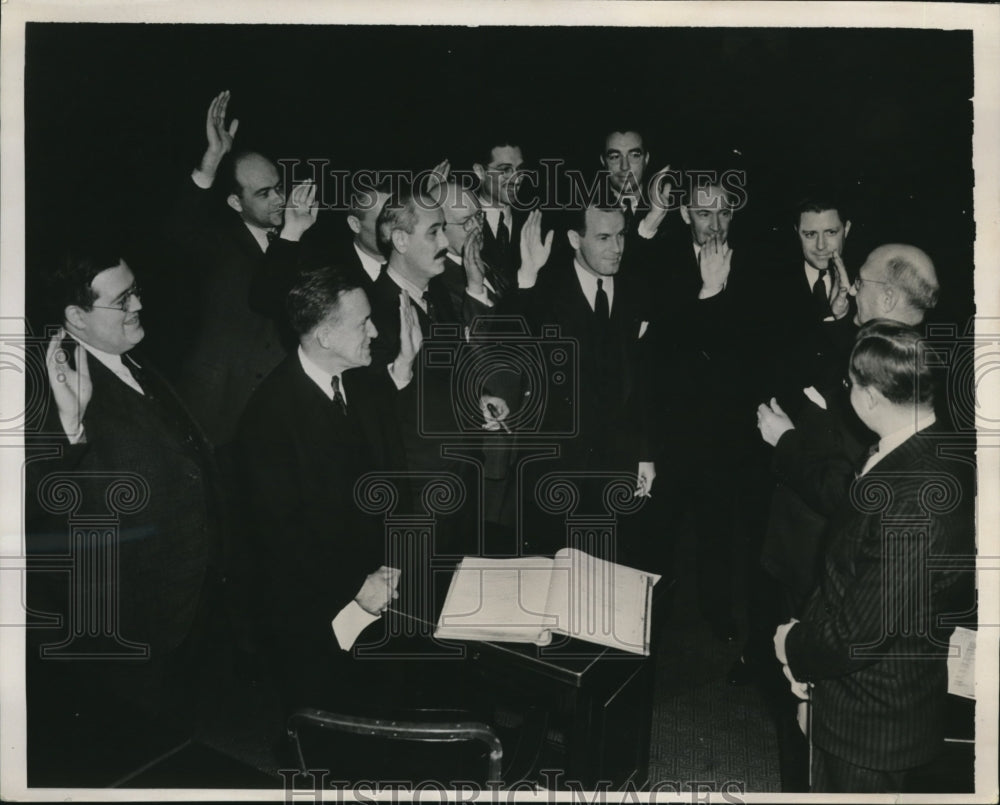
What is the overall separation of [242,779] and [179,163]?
1576 mm

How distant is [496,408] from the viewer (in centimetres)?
254

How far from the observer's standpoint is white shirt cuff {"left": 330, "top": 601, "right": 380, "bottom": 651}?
2537 mm

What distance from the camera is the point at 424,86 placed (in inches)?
98.7

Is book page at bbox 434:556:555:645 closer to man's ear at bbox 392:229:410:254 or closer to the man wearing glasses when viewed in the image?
the man wearing glasses

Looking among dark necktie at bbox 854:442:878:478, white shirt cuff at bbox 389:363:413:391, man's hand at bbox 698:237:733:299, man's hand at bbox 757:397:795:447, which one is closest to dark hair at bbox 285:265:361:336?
white shirt cuff at bbox 389:363:413:391

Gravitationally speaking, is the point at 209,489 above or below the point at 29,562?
above

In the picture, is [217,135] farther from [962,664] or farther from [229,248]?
[962,664]

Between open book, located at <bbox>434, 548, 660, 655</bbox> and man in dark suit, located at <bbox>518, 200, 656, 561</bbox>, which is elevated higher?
man in dark suit, located at <bbox>518, 200, 656, 561</bbox>

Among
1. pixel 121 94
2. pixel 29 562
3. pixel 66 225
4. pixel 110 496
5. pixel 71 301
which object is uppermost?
pixel 121 94

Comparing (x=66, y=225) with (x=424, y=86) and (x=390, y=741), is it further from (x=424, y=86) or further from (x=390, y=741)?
(x=390, y=741)

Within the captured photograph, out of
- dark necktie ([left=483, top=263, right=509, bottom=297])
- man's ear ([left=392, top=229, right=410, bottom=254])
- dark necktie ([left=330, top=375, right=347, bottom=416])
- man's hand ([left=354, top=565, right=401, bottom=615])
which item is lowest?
man's hand ([left=354, top=565, right=401, bottom=615])

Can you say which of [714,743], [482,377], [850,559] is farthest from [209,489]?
[850,559]

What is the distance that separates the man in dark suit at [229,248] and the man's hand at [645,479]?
3.14ft

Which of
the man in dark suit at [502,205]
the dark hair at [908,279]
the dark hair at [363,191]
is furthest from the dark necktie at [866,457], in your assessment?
the dark hair at [363,191]
